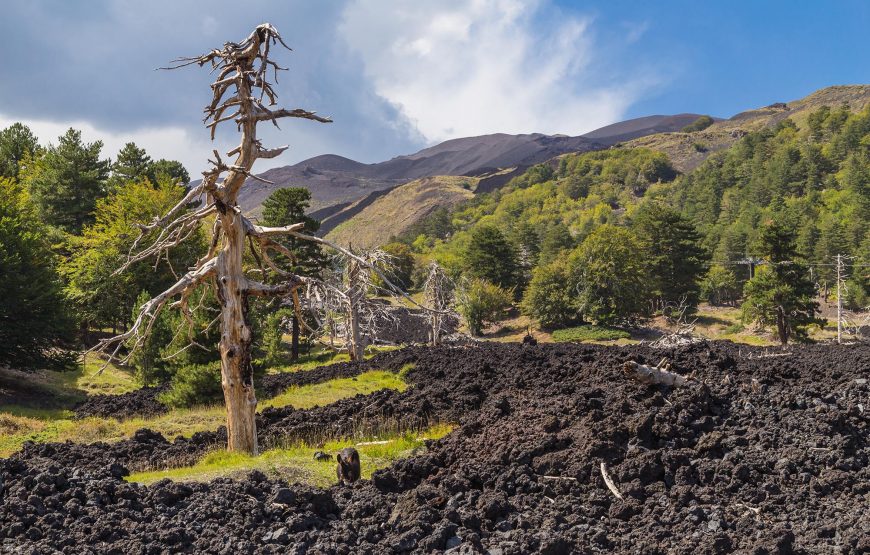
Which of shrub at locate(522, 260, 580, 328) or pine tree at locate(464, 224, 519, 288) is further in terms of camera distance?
pine tree at locate(464, 224, 519, 288)

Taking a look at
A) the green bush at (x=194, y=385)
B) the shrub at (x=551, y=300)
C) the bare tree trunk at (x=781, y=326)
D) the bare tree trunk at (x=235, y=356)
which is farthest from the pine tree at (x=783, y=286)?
the bare tree trunk at (x=235, y=356)

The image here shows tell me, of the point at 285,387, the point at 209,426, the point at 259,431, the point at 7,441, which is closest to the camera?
the point at 259,431

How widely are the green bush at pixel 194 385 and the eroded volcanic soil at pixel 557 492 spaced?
26.2 ft

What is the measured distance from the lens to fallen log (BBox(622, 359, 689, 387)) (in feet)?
30.9

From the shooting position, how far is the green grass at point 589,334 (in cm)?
5266

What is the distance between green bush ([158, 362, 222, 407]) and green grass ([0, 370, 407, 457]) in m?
0.37

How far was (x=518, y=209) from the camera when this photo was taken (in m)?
177

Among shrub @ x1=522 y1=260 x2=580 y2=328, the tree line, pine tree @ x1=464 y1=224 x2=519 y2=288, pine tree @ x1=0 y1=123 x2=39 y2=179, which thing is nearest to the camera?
the tree line

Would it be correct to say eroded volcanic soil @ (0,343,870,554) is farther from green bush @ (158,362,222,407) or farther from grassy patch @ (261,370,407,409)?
grassy patch @ (261,370,407,409)

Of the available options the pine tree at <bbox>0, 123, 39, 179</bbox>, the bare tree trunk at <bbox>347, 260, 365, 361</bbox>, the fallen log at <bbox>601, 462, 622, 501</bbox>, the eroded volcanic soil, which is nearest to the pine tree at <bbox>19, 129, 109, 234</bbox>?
the pine tree at <bbox>0, 123, 39, 179</bbox>

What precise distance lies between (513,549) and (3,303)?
73.5ft

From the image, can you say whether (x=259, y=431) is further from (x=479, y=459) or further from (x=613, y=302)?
(x=613, y=302)

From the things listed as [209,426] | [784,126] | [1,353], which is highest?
[784,126]

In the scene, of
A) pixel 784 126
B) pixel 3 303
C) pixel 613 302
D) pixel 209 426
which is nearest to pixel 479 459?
pixel 209 426
